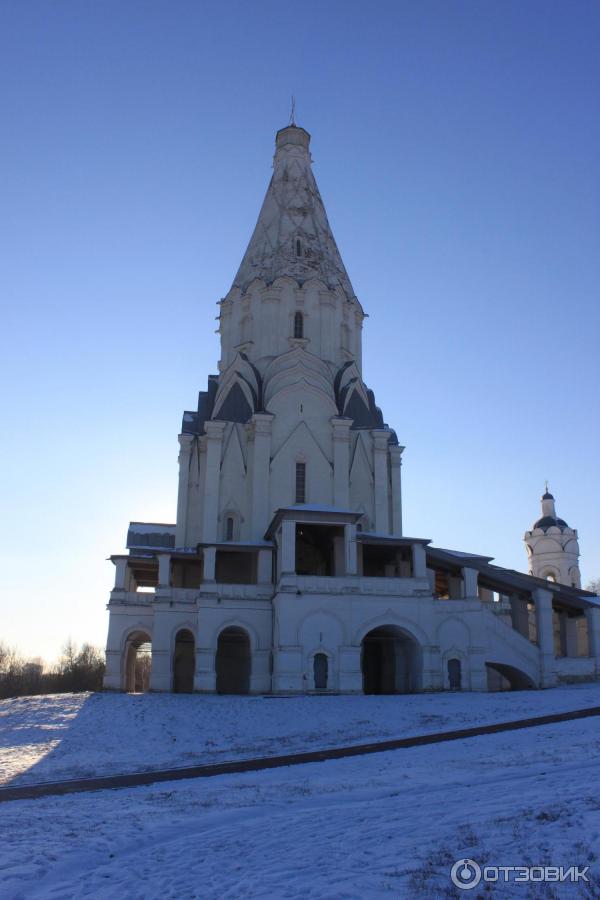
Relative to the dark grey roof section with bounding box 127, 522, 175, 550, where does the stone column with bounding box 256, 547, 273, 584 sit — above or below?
below

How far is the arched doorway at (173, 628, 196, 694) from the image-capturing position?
32.9 metres

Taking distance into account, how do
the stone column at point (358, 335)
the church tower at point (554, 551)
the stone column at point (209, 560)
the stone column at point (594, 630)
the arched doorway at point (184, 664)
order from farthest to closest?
the church tower at point (554, 551), the stone column at point (358, 335), the arched doorway at point (184, 664), the stone column at point (594, 630), the stone column at point (209, 560)

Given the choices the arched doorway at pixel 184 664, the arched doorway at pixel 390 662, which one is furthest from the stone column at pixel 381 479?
the arched doorway at pixel 184 664

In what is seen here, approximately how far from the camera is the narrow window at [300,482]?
34.8 m

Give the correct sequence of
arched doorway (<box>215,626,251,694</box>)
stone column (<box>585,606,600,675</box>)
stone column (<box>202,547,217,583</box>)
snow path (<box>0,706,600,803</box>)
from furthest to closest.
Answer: arched doorway (<box>215,626,251,694</box>) < stone column (<box>585,606,600,675</box>) < stone column (<box>202,547,217,583</box>) < snow path (<box>0,706,600,803</box>)

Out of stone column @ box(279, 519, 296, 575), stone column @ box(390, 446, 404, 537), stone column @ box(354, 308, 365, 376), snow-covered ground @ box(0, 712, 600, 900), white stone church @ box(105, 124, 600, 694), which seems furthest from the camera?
stone column @ box(354, 308, 365, 376)

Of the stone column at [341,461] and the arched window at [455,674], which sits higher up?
the stone column at [341,461]

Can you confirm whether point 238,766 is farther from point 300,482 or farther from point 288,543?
point 300,482

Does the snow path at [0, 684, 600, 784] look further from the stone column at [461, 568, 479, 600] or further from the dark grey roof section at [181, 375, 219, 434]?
the dark grey roof section at [181, 375, 219, 434]

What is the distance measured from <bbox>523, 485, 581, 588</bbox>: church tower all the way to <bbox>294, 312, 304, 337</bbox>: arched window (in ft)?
62.4

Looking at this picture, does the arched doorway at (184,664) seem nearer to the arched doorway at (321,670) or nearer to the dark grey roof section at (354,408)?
the arched doorway at (321,670)

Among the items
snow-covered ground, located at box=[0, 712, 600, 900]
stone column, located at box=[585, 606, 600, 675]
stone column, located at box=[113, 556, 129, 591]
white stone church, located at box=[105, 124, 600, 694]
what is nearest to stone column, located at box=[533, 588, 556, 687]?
white stone church, located at box=[105, 124, 600, 694]

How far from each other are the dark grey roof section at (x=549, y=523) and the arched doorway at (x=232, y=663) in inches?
852

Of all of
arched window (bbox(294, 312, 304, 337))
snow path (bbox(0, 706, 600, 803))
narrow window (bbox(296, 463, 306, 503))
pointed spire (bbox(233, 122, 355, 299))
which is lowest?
snow path (bbox(0, 706, 600, 803))
